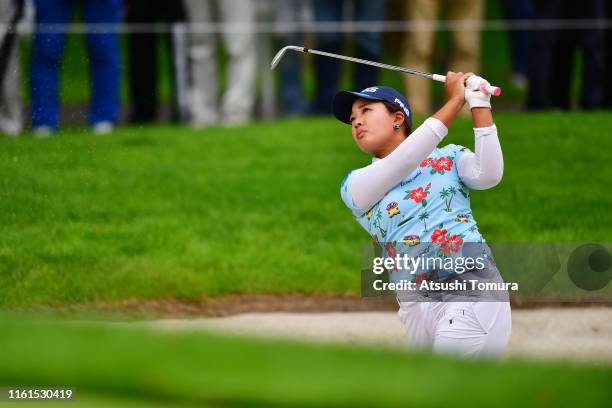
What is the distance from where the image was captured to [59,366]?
3.73m

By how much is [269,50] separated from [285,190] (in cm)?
220

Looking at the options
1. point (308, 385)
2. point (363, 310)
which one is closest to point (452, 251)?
point (308, 385)

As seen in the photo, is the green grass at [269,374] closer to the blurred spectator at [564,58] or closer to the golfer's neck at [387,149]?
the golfer's neck at [387,149]

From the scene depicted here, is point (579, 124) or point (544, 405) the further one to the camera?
point (579, 124)

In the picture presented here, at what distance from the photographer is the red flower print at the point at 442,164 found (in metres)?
4.95

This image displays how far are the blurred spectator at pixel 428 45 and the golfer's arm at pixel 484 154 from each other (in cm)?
558

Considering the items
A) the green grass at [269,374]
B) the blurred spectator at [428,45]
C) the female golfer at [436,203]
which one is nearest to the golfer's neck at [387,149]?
the female golfer at [436,203]

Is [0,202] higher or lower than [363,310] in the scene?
higher

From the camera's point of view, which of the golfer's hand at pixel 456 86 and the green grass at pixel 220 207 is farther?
the green grass at pixel 220 207

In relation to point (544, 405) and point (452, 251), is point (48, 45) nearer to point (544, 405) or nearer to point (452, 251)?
point (452, 251)

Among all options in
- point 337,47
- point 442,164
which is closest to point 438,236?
point 442,164

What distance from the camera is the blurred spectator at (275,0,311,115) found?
10984 millimetres

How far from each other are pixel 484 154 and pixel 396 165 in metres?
0.33

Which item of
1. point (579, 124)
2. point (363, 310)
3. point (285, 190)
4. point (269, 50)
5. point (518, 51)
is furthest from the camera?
point (518, 51)
